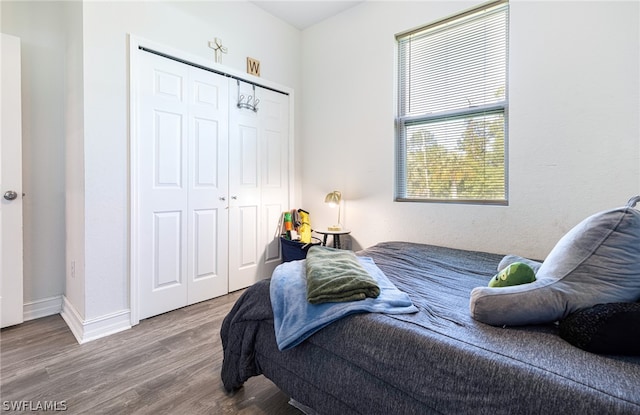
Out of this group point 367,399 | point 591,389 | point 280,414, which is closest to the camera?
point 591,389

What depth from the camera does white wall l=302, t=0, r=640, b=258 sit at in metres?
1.85

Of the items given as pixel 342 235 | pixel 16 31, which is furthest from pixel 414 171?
pixel 16 31

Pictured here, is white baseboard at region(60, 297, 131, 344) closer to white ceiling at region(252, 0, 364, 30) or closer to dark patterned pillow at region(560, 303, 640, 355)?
dark patterned pillow at region(560, 303, 640, 355)

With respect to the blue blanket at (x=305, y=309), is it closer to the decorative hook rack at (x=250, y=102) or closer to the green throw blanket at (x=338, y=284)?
the green throw blanket at (x=338, y=284)

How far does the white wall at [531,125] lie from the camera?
1.85 m

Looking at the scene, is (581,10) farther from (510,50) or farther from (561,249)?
(561,249)

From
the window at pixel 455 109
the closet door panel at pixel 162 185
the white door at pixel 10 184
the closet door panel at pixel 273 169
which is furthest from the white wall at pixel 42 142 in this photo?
the window at pixel 455 109

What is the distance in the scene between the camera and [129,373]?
1.67 m

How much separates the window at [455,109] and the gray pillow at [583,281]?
4.48ft

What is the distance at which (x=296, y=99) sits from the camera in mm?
3461

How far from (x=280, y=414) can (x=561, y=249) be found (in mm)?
1330

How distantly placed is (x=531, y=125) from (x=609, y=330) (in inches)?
68.7

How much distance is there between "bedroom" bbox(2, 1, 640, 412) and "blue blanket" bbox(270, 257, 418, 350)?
4.84 feet

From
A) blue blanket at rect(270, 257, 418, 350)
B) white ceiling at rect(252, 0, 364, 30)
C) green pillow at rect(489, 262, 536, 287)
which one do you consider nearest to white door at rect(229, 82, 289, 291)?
white ceiling at rect(252, 0, 364, 30)
